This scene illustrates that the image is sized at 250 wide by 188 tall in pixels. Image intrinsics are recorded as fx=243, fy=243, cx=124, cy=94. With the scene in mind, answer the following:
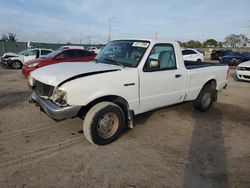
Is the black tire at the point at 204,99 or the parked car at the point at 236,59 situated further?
the parked car at the point at 236,59

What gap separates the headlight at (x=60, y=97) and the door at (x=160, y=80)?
1.49m

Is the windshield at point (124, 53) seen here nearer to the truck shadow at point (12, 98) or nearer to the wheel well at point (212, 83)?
the wheel well at point (212, 83)

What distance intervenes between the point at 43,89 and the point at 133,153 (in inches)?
77.5

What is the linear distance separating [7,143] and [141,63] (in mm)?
2858

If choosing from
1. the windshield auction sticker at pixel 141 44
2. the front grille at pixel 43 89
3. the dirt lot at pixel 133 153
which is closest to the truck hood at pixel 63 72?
the front grille at pixel 43 89

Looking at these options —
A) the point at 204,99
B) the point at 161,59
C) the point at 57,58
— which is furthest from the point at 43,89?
the point at 57,58

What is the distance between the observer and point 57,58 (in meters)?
12.2

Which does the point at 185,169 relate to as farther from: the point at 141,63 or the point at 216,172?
the point at 141,63

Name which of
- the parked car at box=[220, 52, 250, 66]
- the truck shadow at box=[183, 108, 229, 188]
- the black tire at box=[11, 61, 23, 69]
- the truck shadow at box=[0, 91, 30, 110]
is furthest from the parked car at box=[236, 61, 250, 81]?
the black tire at box=[11, 61, 23, 69]

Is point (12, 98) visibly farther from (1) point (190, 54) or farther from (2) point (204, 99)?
(1) point (190, 54)

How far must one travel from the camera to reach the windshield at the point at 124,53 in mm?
4801

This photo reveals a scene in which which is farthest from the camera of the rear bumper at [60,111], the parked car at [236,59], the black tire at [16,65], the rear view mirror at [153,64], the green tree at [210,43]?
the green tree at [210,43]

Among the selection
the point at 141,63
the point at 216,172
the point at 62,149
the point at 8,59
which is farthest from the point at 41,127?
the point at 8,59

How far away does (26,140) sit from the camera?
452cm
